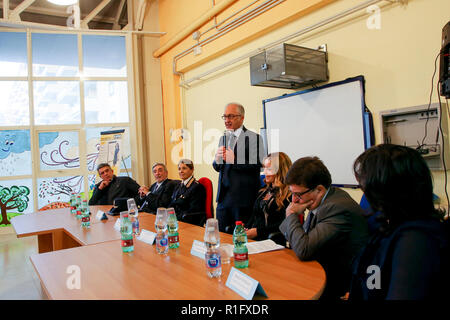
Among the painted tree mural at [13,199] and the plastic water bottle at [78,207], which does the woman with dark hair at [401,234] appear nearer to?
the plastic water bottle at [78,207]

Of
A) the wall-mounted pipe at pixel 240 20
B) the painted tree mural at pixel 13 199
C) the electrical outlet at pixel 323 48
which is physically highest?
the wall-mounted pipe at pixel 240 20

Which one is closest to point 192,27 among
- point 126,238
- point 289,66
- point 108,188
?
point 289,66

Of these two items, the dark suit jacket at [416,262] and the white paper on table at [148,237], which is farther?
the white paper on table at [148,237]

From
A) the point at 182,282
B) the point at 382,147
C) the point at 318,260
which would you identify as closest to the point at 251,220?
the point at 318,260

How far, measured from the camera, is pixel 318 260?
1.57 metres

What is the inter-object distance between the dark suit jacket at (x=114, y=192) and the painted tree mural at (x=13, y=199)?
2.11 m

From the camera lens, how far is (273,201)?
2.30m

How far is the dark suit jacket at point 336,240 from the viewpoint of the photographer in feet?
4.74

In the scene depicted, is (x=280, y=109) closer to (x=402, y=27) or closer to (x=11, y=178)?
(x=402, y=27)

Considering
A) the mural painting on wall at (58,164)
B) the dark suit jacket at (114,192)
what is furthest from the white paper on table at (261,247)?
the mural painting on wall at (58,164)

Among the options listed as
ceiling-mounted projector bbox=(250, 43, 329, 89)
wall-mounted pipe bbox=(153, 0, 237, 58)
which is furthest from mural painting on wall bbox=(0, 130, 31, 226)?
ceiling-mounted projector bbox=(250, 43, 329, 89)

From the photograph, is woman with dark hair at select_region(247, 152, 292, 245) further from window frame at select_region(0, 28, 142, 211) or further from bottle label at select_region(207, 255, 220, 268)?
window frame at select_region(0, 28, 142, 211)

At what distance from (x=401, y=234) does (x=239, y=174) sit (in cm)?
185

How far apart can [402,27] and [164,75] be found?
4.58 m
